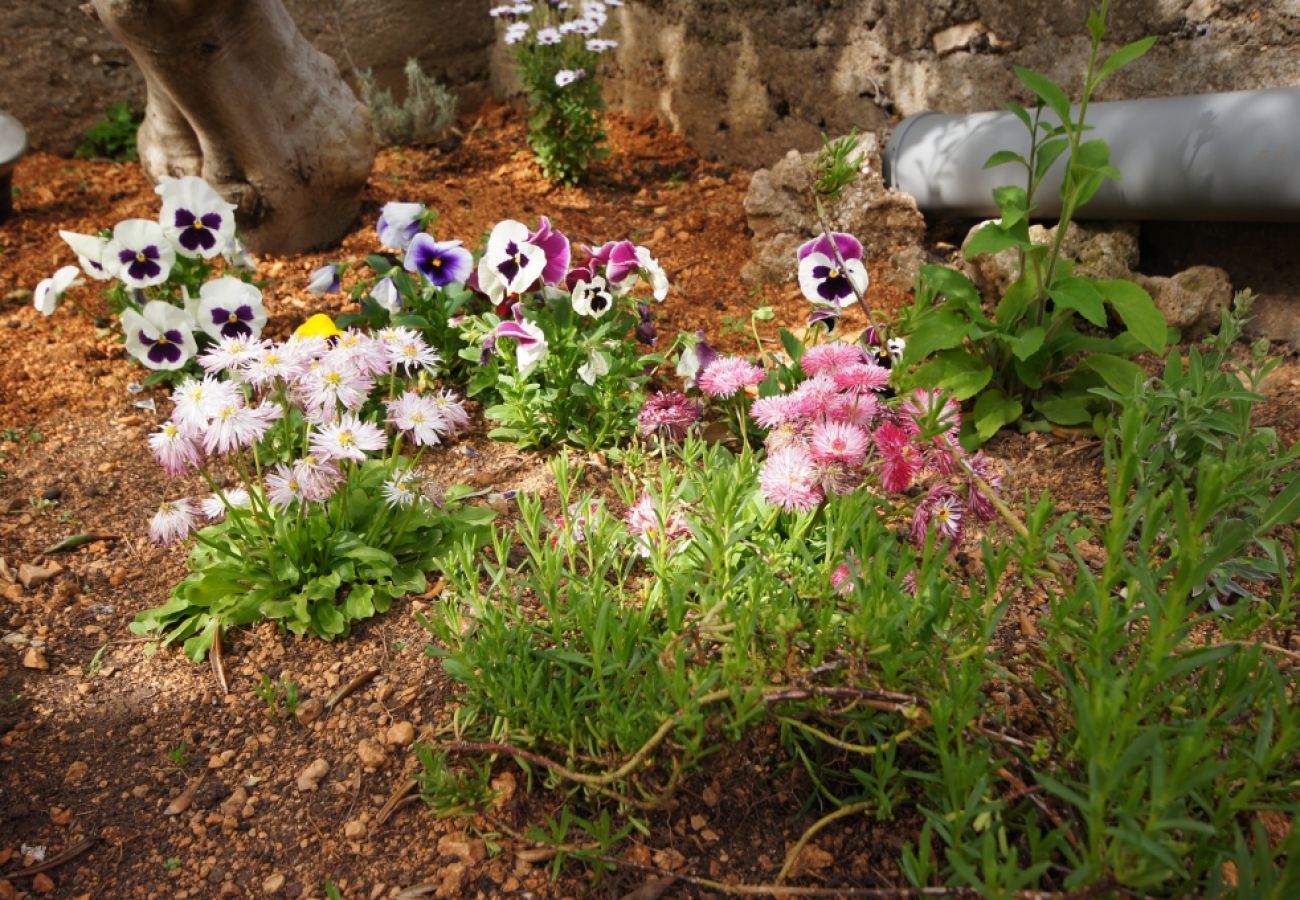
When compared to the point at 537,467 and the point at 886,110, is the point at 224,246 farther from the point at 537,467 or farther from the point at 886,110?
the point at 886,110

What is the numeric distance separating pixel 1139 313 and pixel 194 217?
3002mm

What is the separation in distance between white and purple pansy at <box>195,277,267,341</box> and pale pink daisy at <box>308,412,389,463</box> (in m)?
1.38

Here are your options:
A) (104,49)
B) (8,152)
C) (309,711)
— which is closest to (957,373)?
(309,711)

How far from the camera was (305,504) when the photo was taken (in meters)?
2.46

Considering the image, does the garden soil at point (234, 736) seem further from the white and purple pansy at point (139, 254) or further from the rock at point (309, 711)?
the white and purple pansy at point (139, 254)

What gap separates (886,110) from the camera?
15.0 ft

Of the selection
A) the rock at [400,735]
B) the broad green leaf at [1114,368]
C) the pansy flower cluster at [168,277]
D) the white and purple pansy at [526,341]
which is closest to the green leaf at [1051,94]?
the broad green leaf at [1114,368]

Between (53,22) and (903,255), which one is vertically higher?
(53,22)

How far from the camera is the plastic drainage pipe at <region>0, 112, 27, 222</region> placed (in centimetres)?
461

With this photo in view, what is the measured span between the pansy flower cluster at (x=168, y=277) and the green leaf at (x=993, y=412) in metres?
2.31

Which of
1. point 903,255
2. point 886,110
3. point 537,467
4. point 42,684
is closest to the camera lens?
point 42,684

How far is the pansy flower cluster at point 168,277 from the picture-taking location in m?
3.34

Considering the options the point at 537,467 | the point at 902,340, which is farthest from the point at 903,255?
the point at 537,467

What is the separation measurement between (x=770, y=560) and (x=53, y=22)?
5140 mm
